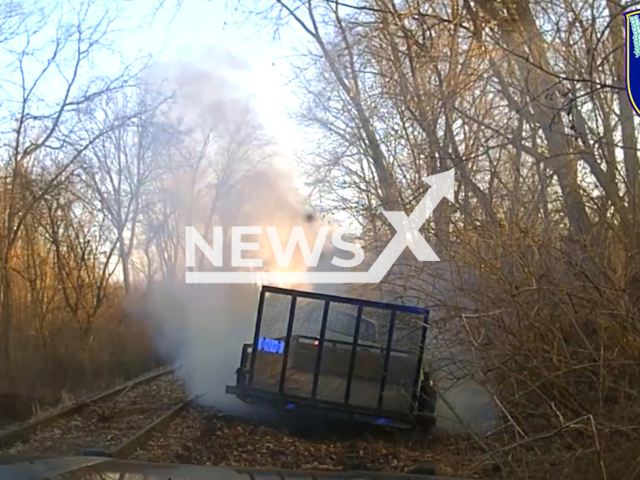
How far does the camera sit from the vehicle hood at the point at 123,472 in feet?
11.7

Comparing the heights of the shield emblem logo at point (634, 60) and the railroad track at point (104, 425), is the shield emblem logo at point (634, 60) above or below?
above

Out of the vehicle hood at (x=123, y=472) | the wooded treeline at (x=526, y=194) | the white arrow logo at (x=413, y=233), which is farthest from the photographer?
the white arrow logo at (x=413, y=233)

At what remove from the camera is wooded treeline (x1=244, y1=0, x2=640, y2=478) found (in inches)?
282

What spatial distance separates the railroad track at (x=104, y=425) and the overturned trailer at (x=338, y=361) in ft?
6.19

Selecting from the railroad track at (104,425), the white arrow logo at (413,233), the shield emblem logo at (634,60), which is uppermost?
the shield emblem logo at (634,60)

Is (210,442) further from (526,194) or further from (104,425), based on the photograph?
(526,194)

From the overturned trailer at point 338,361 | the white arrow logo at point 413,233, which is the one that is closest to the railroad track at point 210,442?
the overturned trailer at point 338,361

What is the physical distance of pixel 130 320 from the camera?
30391 millimetres

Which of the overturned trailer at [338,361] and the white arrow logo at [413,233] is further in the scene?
the white arrow logo at [413,233]

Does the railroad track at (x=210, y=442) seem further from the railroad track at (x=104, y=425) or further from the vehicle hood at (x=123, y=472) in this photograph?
the vehicle hood at (x=123, y=472)

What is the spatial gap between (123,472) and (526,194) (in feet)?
28.7

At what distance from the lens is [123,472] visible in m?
3.85

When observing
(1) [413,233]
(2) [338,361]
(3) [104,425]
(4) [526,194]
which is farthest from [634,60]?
(3) [104,425]

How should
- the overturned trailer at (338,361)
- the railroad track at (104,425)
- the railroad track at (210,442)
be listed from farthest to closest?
1. the overturned trailer at (338,361)
2. the railroad track at (104,425)
3. the railroad track at (210,442)
